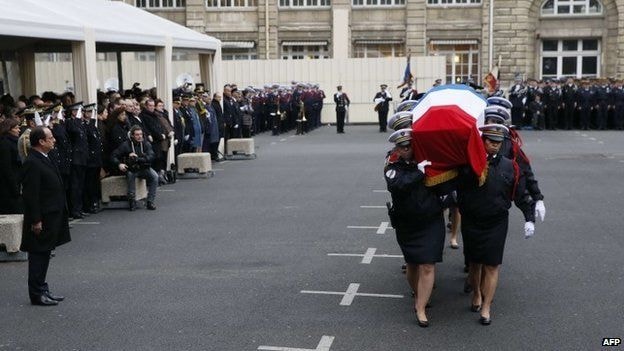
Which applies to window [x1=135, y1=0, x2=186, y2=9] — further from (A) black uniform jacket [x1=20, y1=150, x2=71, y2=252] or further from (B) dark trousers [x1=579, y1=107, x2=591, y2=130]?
(A) black uniform jacket [x1=20, y1=150, x2=71, y2=252]

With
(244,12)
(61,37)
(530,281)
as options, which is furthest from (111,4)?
(244,12)

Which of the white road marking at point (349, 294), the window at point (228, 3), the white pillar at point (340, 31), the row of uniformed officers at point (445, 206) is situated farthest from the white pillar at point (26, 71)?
the window at point (228, 3)

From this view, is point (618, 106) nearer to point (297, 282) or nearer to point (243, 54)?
point (243, 54)

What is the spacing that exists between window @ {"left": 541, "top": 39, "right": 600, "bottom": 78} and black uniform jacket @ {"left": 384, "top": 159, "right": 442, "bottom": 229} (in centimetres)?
3507

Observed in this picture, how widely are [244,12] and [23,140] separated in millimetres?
32180

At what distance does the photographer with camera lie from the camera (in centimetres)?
1349

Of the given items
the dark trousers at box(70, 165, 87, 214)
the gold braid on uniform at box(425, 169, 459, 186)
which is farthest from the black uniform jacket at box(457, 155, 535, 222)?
the dark trousers at box(70, 165, 87, 214)

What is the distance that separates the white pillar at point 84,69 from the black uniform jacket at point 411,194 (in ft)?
27.9

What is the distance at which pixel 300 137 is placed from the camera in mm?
27797

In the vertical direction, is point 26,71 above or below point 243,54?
below

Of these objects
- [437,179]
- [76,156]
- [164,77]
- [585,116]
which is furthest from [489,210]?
[585,116]

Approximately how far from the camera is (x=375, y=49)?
40.6 metres

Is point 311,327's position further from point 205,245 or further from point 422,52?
point 422,52

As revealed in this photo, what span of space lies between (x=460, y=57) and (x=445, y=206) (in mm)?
33871
